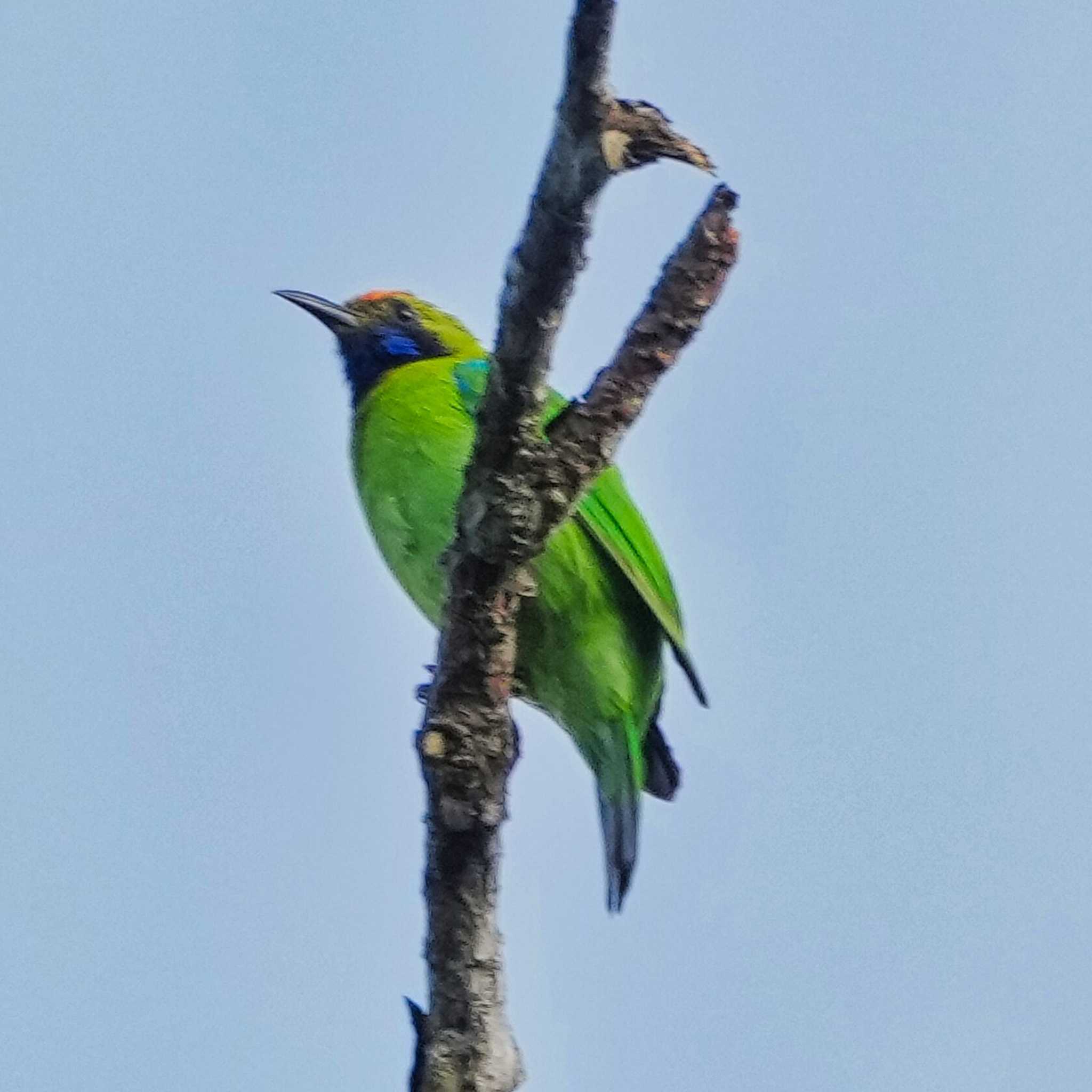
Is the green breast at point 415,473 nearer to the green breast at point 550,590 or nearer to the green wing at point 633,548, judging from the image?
the green breast at point 550,590

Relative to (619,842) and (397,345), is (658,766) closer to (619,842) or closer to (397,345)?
(619,842)

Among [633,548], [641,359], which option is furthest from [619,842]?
[641,359]

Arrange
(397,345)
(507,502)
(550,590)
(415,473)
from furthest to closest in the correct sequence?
1. (397,345)
2. (415,473)
3. (550,590)
4. (507,502)

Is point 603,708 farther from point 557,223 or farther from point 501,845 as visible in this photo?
point 557,223

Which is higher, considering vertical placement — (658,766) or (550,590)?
(550,590)

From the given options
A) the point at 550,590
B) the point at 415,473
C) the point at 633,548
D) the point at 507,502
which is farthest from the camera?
the point at 415,473

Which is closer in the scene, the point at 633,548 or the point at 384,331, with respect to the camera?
the point at 633,548

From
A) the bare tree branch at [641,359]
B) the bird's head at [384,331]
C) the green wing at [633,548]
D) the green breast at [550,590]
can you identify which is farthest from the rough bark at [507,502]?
the bird's head at [384,331]

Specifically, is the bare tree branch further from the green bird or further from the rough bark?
the green bird
